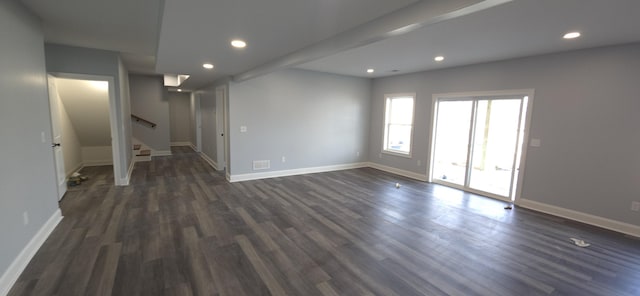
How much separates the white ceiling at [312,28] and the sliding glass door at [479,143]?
1.00m

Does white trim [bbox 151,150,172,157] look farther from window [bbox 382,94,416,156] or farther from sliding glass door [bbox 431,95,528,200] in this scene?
sliding glass door [bbox 431,95,528,200]

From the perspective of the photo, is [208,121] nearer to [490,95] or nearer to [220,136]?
[220,136]

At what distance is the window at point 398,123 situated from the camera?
21.4 feet

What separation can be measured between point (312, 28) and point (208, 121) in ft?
20.7

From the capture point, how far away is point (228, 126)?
18.5ft

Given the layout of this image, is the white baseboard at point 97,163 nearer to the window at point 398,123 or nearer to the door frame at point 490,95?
the window at point 398,123

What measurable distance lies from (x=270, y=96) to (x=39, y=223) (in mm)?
4097

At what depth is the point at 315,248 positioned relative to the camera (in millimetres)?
2949

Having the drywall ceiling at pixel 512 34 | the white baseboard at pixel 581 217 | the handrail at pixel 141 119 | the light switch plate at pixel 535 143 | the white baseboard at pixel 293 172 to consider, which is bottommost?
the white baseboard at pixel 581 217

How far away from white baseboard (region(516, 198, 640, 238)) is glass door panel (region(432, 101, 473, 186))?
48.2 inches

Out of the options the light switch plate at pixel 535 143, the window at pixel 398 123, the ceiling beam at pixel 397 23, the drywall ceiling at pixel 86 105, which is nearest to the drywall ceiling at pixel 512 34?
the ceiling beam at pixel 397 23

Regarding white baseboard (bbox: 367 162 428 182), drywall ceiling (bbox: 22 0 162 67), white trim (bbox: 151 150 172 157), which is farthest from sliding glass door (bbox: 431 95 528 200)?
white trim (bbox: 151 150 172 157)

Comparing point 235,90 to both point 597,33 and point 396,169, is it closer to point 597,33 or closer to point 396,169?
point 396,169

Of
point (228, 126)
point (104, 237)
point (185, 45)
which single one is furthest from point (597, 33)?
point (104, 237)
